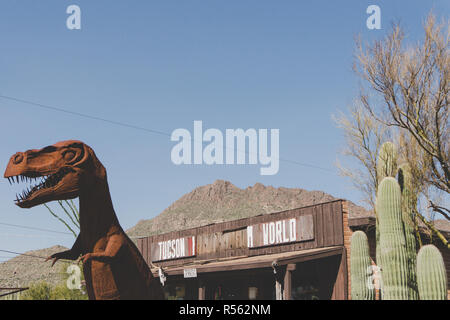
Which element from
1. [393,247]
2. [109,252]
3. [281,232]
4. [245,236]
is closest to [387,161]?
[393,247]

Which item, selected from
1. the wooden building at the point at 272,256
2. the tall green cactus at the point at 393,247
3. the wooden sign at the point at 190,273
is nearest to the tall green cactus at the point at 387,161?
the wooden building at the point at 272,256

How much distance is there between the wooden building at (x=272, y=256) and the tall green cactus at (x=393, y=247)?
4.42m

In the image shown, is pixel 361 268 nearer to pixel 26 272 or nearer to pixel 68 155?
pixel 68 155

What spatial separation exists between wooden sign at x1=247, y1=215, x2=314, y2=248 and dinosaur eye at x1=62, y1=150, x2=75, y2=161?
1171cm

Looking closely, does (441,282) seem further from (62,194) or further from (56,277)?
(56,277)

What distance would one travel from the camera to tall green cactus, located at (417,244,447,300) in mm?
10930

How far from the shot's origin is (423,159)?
1831cm

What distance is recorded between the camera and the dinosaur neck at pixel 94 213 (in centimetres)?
822

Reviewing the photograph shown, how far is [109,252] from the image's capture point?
8.10m

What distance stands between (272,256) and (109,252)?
37.2 ft

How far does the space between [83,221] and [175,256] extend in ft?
55.9

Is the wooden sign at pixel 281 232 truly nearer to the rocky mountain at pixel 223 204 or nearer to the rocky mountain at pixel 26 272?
the rocky mountain at pixel 26 272

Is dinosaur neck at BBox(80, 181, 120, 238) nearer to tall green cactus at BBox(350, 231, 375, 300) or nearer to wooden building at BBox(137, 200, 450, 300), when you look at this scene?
tall green cactus at BBox(350, 231, 375, 300)
